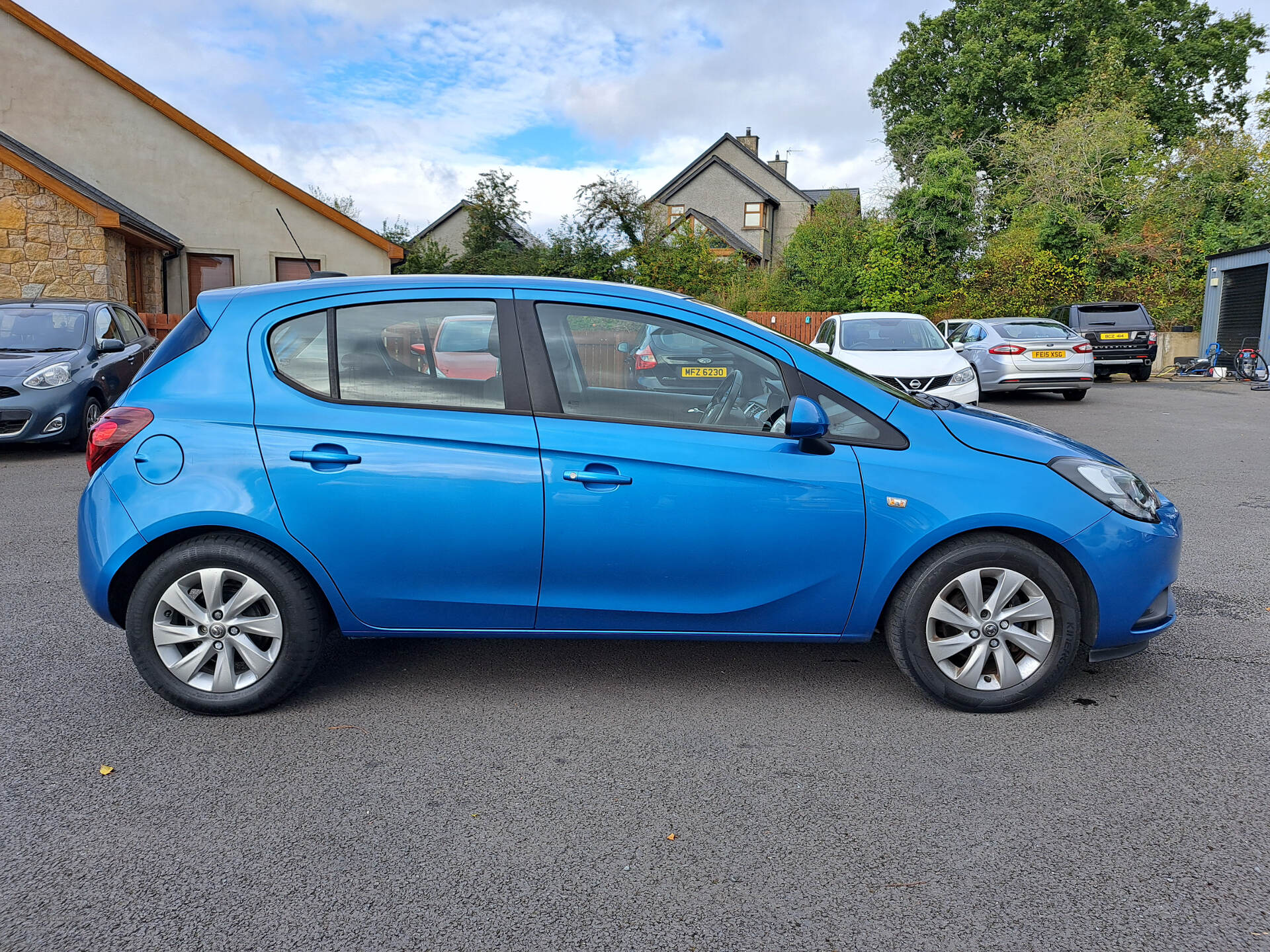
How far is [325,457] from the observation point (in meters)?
3.52

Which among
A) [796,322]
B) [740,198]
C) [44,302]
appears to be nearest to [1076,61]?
[740,198]

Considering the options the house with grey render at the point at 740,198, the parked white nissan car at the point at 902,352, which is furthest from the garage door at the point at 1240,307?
the house with grey render at the point at 740,198

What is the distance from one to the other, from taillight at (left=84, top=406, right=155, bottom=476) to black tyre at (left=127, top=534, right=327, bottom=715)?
0.46 m

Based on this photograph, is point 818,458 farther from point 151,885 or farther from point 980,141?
point 980,141

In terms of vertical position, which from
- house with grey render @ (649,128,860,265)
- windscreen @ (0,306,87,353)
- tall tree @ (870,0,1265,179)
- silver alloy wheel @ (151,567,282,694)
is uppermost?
tall tree @ (870,0,1265,179)

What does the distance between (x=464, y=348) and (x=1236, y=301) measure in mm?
27321

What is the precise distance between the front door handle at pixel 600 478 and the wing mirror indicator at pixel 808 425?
0.63 meters

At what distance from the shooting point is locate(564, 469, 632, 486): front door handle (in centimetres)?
347

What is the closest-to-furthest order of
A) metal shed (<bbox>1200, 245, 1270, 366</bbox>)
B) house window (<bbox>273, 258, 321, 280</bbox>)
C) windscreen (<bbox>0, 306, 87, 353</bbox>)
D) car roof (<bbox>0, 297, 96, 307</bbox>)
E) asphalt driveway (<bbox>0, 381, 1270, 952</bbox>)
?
asphalt driveway (<bbox>0, 381, 1270, 952</bbox>) → windscreen (<bbox>0, 306, 87, 353</bbox>) → car roof (<bbox>0, 297, 96, 307</bbox>) → house window (<bbox>273, 258, 321, 280</bbox>) → metal shed (<bbox>1200, 245, 1270, 366</bbox>)

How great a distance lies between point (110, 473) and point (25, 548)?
11.1 ft

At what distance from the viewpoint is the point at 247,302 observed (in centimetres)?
375

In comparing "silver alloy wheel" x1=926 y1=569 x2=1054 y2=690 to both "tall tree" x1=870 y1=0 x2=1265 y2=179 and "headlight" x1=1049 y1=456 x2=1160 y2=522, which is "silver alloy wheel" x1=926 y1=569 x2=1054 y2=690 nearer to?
"headlight" x1=1049 y1=456 x2=1160 y2=522

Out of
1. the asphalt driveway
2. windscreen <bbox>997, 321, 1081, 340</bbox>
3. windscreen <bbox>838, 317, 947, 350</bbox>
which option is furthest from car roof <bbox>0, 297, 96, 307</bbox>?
windscreen <bbox>997, 321, 1081, 340</bbox>

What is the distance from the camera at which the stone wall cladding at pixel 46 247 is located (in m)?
17.8
